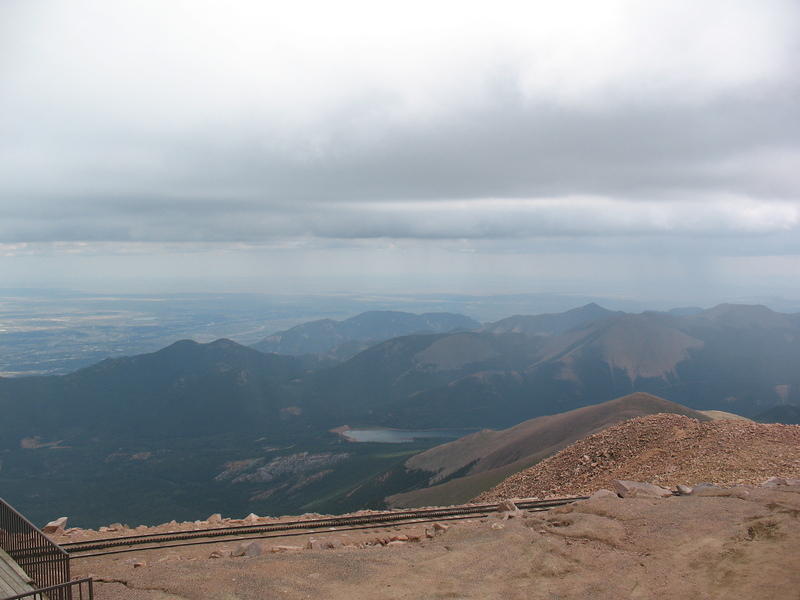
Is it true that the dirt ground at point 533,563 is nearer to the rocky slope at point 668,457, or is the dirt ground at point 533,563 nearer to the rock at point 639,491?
the rock at point 639,491

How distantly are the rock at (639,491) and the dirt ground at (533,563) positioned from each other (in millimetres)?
2626

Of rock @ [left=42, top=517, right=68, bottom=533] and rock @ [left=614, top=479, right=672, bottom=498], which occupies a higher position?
rock @ [left=614, top=479, right=672, bottom=498]

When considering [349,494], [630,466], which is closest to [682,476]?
[630,466]

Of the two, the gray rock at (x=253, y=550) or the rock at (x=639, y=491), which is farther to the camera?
the rock at (x=639, y=491)

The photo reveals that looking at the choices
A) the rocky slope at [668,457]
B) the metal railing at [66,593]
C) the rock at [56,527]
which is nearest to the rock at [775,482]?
the rocky slope at [668,457]

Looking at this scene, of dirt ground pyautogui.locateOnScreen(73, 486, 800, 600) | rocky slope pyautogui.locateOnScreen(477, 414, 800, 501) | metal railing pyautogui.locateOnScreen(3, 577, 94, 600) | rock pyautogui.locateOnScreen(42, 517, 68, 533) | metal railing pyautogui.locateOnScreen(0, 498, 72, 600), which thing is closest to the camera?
metal railing pyautogui.locateOnScreen(3, 577, 94, 600)

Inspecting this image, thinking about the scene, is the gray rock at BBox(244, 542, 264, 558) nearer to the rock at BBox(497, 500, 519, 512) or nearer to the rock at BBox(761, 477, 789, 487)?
the rock at BBox(497, 500, 519, 512)

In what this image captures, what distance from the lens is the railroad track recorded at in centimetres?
1905

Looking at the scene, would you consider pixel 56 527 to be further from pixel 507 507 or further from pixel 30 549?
pixel 507 507

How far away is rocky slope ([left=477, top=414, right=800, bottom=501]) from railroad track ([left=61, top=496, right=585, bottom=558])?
5.86 meters

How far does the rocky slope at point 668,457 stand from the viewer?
86.6ft

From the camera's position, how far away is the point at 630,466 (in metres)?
31.2

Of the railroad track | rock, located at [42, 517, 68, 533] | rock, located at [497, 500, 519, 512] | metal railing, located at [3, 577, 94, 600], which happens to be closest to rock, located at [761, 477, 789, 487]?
the railroad track

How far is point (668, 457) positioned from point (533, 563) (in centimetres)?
2018
